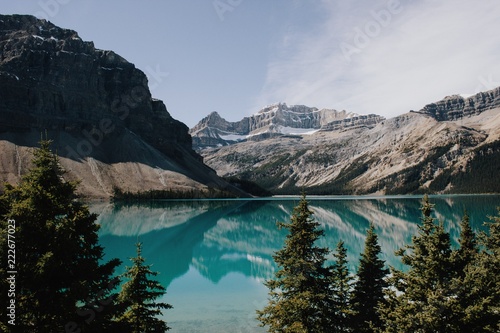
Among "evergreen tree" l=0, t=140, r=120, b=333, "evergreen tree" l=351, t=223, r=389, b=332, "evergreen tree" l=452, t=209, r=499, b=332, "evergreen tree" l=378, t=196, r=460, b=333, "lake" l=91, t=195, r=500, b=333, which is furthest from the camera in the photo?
"lake" l=91, t=195, r=500, b=333

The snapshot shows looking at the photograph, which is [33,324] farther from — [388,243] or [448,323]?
[388,243]

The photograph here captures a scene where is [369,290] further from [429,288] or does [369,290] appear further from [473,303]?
[473,303]

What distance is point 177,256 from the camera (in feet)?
196

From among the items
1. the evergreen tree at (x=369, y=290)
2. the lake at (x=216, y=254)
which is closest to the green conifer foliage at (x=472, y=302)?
the evergreen tree at (x=369, y=290)

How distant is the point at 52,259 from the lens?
37.5 ft

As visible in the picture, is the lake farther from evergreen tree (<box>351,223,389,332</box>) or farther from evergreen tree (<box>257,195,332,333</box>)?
evergreen tree (<box>257,195,332,333</box>)

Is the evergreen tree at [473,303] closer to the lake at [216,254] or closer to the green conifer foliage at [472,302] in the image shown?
the green conifer foliage at [472,302]

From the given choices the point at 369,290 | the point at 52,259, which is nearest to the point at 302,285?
the point at 369,290

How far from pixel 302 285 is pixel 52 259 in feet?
36.1

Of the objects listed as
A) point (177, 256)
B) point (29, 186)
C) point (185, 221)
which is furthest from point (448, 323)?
point (185, 221)

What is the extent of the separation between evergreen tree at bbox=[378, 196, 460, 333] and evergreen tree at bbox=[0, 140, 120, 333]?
1113 cm

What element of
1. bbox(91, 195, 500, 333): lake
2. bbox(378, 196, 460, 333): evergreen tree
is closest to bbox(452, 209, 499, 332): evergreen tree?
bbox(378, 196, 460, 333): evergreen tree

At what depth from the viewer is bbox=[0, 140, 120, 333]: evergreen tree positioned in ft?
36.9

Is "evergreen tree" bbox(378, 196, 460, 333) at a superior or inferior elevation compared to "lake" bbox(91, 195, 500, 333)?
superior
